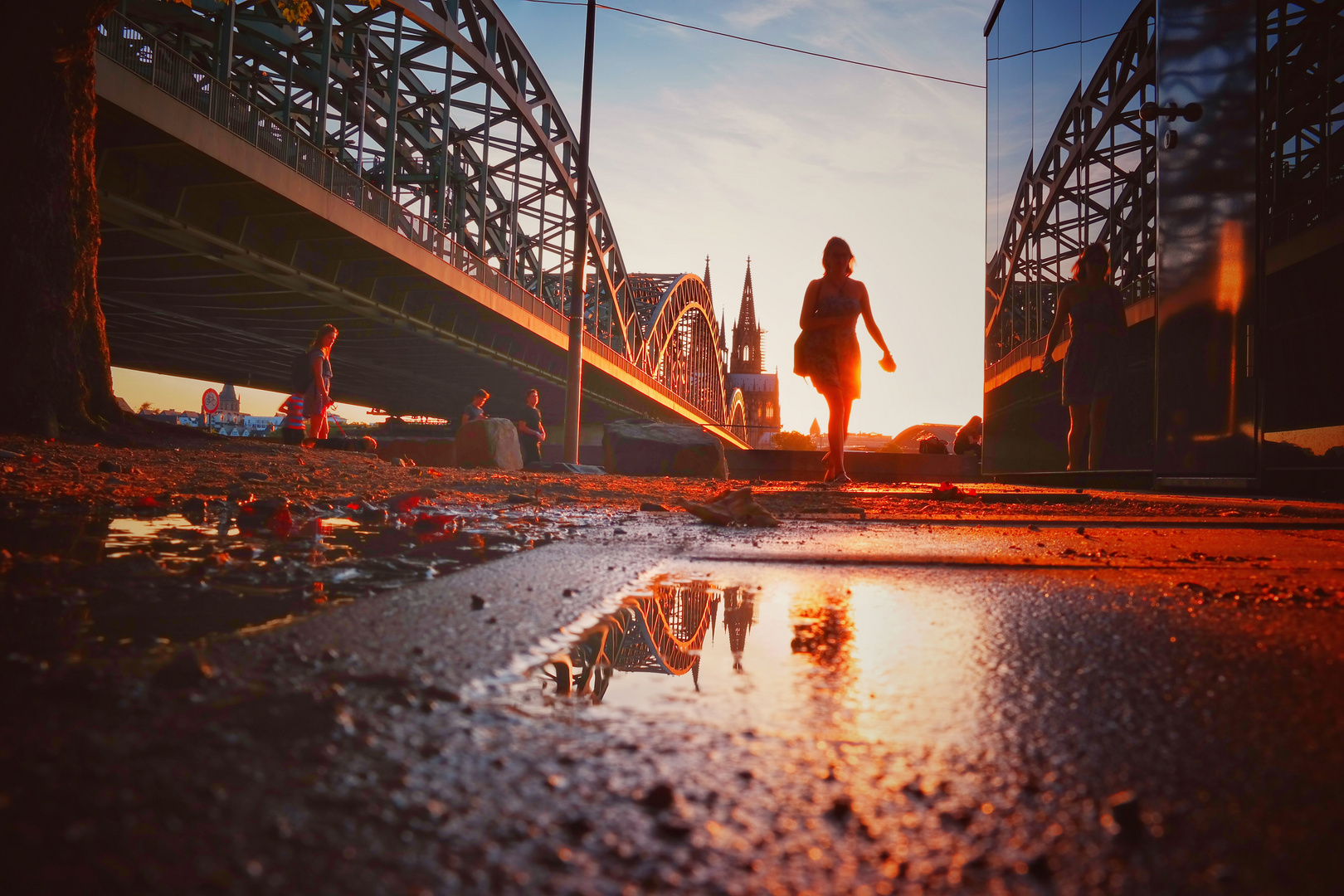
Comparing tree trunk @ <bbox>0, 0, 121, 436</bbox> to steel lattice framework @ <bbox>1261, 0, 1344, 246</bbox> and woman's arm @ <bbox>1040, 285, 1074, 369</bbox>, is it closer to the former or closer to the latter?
woman's arm @ <bbox>1040, 285, 1074, 369</bbox>

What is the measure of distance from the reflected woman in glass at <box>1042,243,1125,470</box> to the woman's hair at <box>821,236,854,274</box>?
2022 millimetres

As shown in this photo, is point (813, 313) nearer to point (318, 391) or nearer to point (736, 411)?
point (318, 391)

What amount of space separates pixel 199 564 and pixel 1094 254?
774cm

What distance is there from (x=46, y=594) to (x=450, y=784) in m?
1.13

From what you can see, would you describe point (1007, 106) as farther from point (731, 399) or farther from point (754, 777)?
point (731, 399)

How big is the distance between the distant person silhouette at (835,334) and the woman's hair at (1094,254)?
1.84 metres

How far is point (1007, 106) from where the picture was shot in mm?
11820

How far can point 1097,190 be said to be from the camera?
7898mm

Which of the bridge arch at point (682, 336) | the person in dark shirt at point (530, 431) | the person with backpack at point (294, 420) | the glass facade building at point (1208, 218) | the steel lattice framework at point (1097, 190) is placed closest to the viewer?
the glass facade building at point (1208, 218)

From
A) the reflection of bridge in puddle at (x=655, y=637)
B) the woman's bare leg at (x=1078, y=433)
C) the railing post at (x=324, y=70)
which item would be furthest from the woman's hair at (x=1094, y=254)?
the railing post at (x=324, y=70)

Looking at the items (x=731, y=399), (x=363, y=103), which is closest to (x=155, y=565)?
(x=363, y=103)

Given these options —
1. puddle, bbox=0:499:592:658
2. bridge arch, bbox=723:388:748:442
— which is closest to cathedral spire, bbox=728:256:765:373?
bridge arch, bbox=723:388:748:442

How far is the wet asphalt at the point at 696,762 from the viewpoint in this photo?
0.57m

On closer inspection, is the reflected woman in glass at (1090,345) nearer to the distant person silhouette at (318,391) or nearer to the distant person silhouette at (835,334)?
the distant person silhouette at (835,334)
